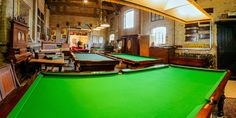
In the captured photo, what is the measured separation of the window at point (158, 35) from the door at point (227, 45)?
3.04 meters

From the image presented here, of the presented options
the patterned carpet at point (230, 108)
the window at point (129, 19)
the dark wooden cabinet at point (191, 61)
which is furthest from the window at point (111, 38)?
the patterned carpet at point (230, 108)

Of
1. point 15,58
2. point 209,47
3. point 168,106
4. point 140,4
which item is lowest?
point 168,106

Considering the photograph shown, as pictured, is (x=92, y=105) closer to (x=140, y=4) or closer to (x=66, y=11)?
(x=140, y=4)

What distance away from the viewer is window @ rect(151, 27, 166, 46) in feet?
30.0

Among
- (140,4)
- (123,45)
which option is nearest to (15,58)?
(140,4)

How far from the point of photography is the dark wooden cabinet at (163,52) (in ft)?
26.6

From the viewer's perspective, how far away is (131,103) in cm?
114

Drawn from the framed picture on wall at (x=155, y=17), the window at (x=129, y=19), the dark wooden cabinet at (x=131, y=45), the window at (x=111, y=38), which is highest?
the window at (x=129, y=19)

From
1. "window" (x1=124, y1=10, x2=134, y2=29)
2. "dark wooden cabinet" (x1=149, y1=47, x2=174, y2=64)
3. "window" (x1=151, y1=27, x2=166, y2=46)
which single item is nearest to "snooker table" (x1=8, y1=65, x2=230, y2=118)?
"dark wooden cabinet" (x1=149, y1=47, x2=174, y2=64)

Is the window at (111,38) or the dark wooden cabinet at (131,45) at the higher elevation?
the window at (111,38)

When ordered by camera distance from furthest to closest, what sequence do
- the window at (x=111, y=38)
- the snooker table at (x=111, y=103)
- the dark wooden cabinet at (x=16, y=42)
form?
the window at (x=111, y=38)
the dark wooden cabinet at (x=16, y=42)
the snooker table at (x=111, y=103)

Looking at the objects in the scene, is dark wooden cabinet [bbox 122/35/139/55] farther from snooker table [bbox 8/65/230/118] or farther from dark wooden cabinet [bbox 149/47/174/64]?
snooker table [bbox 8/65/230/118]

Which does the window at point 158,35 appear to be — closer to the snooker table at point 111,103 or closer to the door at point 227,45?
the door at point 227,45

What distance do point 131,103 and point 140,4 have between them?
115 inches
